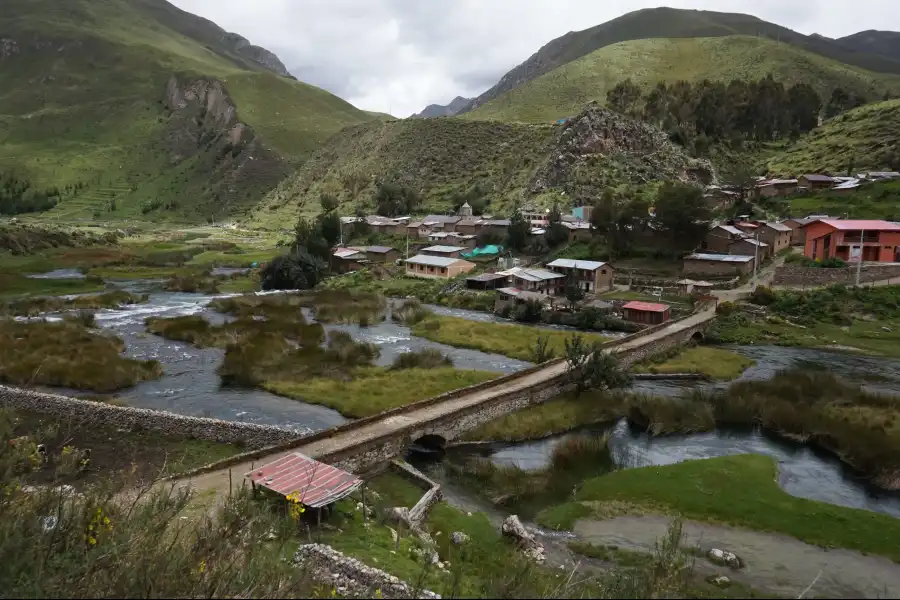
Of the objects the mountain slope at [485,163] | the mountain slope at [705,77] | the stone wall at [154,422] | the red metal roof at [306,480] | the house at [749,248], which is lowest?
the stone wall at [154,422]

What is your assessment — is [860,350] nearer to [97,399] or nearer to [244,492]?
[244,492]

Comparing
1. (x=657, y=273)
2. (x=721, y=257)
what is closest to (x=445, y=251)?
(x=657, y=273)

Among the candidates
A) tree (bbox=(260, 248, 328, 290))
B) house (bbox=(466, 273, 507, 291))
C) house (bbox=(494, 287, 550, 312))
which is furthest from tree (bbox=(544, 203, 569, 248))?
tree (bbox=(260, 248, 328, 290))

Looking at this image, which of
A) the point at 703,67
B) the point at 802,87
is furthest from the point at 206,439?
the point at 703,67

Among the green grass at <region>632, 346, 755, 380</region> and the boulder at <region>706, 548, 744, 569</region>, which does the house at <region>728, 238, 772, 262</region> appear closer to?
the green grass at <region>632, 346, 755, 380</region>

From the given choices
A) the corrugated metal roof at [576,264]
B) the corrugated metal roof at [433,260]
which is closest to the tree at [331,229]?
the corrugated metal roof at [433,260]

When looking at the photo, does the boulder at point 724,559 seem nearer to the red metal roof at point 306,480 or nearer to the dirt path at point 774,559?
the dirt path at point 774,559

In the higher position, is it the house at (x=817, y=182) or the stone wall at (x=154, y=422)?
the house at (x=817, y=182)
